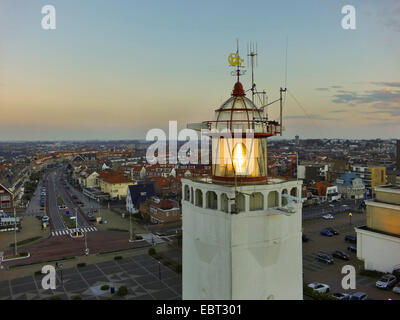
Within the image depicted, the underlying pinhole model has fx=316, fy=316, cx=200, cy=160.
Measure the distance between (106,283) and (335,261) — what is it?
2432 centimetres

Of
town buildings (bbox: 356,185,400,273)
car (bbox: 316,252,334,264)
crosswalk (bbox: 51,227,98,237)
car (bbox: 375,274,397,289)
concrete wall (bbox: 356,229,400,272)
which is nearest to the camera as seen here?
car (bbox: 375,274,397,289)

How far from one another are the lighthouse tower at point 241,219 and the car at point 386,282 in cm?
2423

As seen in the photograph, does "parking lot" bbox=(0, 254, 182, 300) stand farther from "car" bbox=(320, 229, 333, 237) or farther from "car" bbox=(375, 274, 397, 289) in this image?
"car" bbox=(320, 229, 333, 237)

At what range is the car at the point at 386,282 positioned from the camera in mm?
27469

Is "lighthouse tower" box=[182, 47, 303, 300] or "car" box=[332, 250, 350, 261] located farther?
"car" box=[332, 250, 350, 261]

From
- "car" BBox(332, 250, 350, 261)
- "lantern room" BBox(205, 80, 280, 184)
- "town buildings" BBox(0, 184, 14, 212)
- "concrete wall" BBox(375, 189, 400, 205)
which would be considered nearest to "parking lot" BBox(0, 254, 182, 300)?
"car" BBox(332, 250, 350, 261)

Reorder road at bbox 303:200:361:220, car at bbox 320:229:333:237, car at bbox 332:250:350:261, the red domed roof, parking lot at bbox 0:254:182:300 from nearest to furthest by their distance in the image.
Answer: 1. the red domed roof
2. parking lot at bbox 0:254:182:300
3. car at bbox 332:250:350:261
4. car at bbox 320:229:333:237
5. road at bbox 303:200:361:220

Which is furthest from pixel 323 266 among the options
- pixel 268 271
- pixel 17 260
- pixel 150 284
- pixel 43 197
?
pixel 43 197

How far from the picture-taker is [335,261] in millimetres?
34844

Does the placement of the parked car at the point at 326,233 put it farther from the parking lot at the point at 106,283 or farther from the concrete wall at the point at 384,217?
the parking lot at the point at 106,283

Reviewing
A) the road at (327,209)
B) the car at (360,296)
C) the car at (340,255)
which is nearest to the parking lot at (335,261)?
the car at (340,255)

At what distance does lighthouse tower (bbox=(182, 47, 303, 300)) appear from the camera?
7433 mm

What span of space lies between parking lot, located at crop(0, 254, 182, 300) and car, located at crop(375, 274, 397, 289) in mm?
17504

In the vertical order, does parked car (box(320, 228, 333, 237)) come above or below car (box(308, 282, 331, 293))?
below
